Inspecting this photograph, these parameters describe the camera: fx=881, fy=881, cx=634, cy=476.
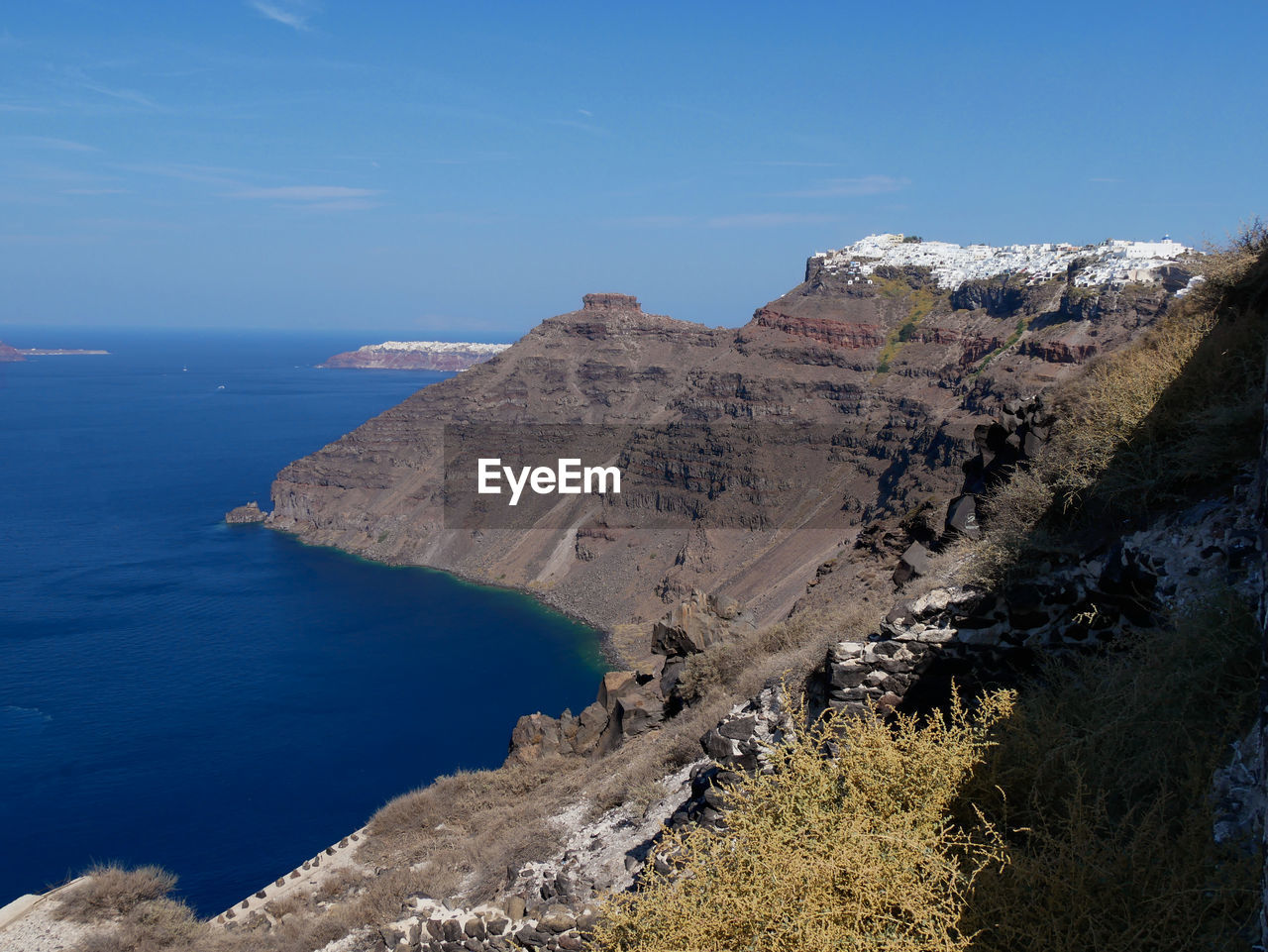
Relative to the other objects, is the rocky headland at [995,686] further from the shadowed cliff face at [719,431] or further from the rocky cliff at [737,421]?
the shadowed cliff face at [719,431]

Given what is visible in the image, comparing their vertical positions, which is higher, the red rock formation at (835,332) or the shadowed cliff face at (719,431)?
the red rock formation at (835,332)

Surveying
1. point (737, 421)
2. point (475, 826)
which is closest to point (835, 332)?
point (737, 421)

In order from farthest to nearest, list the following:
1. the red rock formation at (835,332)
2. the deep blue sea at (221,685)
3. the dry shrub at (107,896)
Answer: the red rock formation at (835,332) → the deep blue sea at (221,685) → the dry shrub at (107,896)

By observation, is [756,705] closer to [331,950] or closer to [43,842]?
[331,950]

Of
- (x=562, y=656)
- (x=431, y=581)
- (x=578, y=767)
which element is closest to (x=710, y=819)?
(x=578, y=767)
